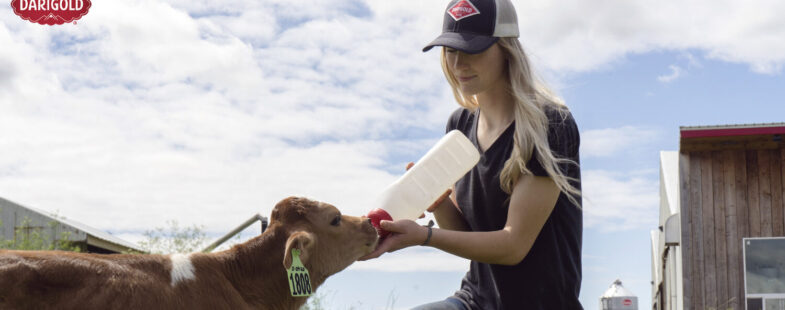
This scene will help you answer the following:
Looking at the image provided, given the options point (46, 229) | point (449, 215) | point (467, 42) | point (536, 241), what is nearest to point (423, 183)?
point (449, 215)

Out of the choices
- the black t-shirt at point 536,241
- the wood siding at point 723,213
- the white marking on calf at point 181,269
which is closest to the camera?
the black t-shirt at point 536,241

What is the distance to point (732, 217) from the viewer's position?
1734cm

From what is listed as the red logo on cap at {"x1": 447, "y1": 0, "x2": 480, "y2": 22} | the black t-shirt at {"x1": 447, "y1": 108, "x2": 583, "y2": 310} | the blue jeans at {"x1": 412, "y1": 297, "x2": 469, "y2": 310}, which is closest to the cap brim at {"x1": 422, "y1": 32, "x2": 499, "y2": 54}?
the red logo on cap at {"x1": 447, "y1": 0, "x2": 480, "y2": 22}

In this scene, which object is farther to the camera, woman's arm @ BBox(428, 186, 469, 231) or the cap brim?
woman's arm @ BBox(428, 186, 469, 231)

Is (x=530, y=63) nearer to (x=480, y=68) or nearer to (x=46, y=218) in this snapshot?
(x=480, y=68)

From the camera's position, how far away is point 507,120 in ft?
14.2

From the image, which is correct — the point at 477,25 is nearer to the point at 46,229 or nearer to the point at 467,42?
the point at 467,42

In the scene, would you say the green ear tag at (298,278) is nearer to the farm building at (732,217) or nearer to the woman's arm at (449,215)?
the woman's arm at (449,215)

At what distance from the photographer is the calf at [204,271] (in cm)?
409

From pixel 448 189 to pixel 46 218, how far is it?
19054 millimetres

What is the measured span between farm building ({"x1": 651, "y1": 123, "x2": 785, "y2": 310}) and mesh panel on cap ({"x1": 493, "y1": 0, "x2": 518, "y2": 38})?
532 inches

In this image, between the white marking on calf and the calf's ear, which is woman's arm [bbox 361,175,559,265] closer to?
the calf's ear

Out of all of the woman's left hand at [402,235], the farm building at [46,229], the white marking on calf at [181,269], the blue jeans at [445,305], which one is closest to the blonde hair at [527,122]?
the woman's left hand at [402,235]

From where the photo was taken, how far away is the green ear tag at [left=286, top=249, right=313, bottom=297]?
465cm
